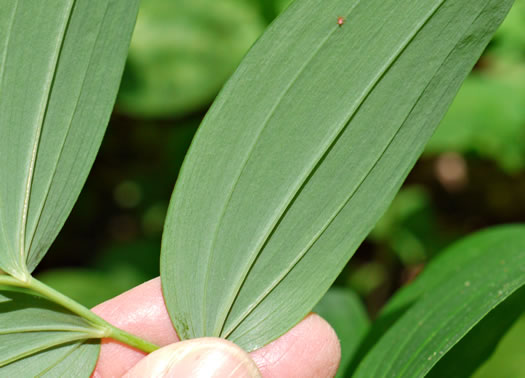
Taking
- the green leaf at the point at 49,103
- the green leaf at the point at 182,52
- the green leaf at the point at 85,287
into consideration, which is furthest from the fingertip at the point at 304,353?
the green leaf at the point at 182,52

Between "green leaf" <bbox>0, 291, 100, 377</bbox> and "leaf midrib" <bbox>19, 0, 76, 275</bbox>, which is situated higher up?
"leaf midrib" <bbox>19, 0, 76, 275</bbox>

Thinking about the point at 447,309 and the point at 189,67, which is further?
the point at 189,67

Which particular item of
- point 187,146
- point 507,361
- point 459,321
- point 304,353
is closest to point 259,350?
point 304,353

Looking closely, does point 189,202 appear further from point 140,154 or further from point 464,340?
point 140,154

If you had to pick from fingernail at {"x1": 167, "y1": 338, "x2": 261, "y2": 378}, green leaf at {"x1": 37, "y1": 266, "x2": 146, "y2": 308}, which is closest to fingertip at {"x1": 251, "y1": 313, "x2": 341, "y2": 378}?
fingernail at {"x1": 167, "y1": 338, "x2": 261, "y2": 378}

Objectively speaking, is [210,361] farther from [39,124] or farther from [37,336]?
[39,124]

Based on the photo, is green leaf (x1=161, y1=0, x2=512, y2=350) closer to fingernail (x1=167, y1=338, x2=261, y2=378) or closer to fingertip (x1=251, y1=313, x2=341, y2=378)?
fingernail (x1=167, y1=338, x2=261, y2=378)

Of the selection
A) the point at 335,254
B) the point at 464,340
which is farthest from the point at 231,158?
the point at 464,340
